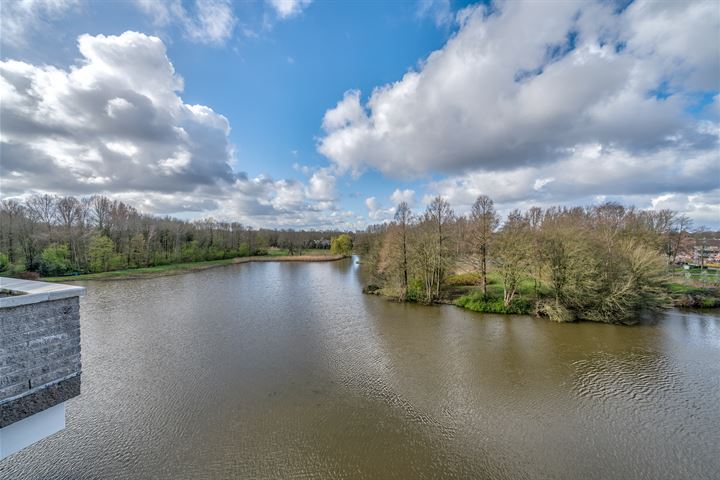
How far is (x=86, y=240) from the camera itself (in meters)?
30.5

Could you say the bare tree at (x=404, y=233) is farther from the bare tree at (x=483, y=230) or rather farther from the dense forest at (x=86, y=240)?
the dense forest at (x=86, y=240)

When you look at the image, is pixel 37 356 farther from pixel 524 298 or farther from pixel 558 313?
pixel 524 298

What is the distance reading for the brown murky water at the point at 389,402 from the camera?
547 cm

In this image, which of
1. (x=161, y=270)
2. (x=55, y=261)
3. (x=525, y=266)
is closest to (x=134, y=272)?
(x=161, y=270)

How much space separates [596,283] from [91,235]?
151 feet

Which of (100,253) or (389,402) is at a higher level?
(100,253)

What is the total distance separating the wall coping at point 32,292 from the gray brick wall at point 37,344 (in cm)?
8

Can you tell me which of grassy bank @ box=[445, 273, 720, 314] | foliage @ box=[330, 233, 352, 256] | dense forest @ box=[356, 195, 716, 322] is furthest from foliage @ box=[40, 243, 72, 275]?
grassy bank @ box=[445, 273, 720, 314]

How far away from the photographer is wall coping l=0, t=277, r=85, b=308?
3.05 m

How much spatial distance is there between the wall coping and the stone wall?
7cm

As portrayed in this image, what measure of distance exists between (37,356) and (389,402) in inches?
273

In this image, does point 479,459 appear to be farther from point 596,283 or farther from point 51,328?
point 596,283

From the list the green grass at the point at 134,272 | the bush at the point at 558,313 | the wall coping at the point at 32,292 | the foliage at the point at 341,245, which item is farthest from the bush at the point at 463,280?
the foliage at the point at 341,245

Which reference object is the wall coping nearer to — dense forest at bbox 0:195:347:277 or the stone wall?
the stone wall
